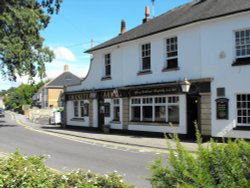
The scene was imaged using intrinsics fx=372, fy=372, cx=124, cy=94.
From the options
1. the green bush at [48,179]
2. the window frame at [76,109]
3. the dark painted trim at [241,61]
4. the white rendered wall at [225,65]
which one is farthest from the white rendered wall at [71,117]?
the green bush at [48,179]

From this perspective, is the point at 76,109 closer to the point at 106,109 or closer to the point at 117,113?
the point at 106,109

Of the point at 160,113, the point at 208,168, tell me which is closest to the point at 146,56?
the point at 160,113

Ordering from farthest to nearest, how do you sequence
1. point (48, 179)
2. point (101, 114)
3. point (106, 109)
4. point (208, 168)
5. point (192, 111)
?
1. point (101, 114)
2. point (106, 109)
3. point (192, 111)
4. point (48, 179)
5. point (208, 168)

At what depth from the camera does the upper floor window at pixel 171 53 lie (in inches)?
872

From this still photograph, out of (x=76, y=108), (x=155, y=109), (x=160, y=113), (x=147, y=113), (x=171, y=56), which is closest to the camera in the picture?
(x=171, y=56)

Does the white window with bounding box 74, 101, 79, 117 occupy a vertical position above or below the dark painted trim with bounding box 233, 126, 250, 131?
above

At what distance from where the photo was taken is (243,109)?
18344 millimetres

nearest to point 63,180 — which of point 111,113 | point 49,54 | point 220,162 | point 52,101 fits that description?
point 220,162

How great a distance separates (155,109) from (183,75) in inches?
128

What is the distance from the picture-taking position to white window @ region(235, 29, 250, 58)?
60.9 feet

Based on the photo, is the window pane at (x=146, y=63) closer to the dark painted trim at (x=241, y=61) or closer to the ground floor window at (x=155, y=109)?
the ground floor window at (x=155, y=109)

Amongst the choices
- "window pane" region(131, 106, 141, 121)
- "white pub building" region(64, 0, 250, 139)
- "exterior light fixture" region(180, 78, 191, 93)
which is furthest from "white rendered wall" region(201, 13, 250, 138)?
"window pane" region(131, 106, 141, 121)

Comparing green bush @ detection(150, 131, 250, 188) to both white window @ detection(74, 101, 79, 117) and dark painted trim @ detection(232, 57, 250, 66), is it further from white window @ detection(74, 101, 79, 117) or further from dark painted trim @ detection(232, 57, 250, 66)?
white window @ detection(74, 101, 79, 117)

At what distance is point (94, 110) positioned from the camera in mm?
29797
